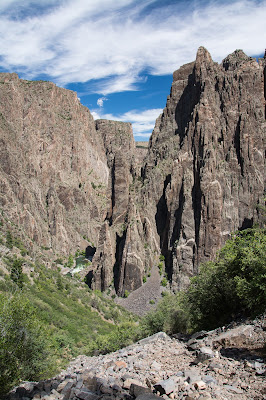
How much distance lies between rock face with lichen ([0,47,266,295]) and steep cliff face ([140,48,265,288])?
25 centimetres

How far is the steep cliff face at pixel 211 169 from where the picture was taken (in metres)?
70.2

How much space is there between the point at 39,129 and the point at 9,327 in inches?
4206

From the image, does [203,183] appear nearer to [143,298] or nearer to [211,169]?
[211,169]

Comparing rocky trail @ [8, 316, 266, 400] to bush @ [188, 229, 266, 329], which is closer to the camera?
rocky trail @ [8, 316, 266, 400]

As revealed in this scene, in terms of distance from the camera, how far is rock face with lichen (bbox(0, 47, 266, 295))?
70000mm

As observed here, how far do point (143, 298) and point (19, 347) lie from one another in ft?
A: 165

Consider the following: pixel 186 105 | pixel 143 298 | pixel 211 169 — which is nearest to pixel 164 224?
pixel 211 169

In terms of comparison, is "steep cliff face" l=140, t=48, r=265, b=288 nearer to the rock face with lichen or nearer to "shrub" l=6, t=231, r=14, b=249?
the rock face with lichen

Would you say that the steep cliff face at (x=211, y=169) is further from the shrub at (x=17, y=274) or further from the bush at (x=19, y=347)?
the bush at (x=19, y=347)

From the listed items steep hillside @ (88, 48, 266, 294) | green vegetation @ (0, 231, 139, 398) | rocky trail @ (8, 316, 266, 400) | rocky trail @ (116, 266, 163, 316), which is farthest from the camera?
steep hillside @ (88, 48, 266, 294)

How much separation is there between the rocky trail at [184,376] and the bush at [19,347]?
6.63ft

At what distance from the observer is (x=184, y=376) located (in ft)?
38.1

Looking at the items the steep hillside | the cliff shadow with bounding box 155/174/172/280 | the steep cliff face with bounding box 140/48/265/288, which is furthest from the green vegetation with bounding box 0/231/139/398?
the steep cliff face with bounding box 140/48/265/288

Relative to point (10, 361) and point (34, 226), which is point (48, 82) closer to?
point (34, 226)
